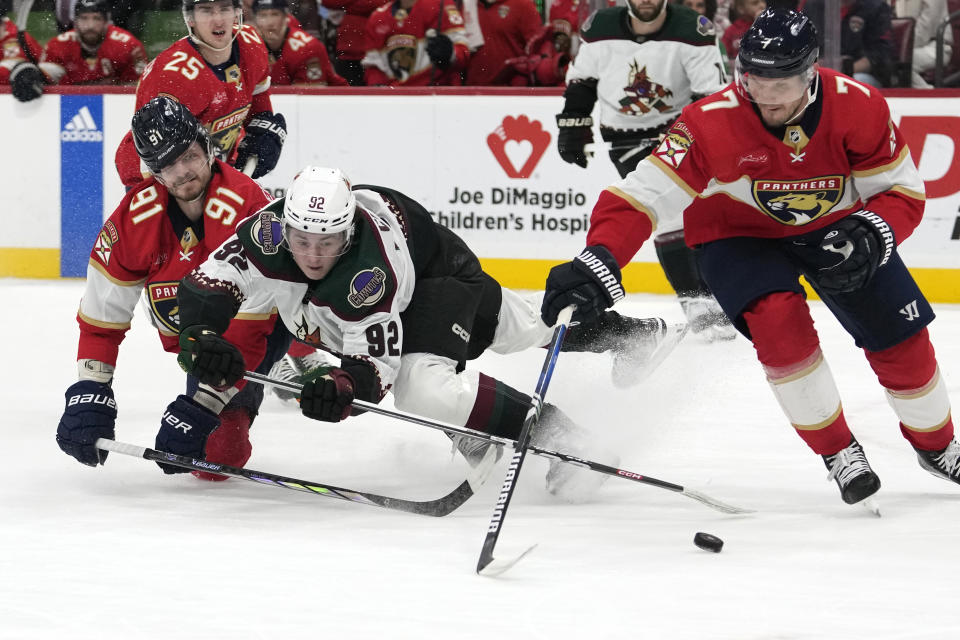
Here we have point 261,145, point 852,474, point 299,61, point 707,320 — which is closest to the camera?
point 852,474

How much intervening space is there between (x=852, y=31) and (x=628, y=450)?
3.57 meters

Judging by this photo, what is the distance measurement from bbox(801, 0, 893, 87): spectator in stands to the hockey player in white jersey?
1247mm

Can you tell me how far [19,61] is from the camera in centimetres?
723

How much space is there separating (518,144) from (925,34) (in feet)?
6.63

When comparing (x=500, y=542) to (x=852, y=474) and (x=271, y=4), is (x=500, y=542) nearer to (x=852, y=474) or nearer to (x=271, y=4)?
(x=852, y=474)

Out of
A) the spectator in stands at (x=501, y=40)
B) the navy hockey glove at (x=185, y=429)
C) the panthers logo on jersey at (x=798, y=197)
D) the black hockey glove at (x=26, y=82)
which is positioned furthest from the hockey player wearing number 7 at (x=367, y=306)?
the black hockey glove at (x=26, y=82)

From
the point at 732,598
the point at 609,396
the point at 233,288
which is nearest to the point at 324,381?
the point at 233,288

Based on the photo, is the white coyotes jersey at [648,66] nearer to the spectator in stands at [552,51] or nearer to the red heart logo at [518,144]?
the red heart logo at [518,144]

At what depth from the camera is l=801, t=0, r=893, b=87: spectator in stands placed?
627 centimetres

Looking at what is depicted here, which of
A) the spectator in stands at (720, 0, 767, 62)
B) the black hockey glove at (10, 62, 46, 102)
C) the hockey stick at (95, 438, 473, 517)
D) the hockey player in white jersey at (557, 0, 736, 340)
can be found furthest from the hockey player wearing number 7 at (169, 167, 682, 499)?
the black hockey glove at (10, 62, 46, 102)

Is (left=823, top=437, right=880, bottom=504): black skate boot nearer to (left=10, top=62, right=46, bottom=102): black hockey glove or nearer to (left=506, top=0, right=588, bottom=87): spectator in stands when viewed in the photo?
(left=506, top=0, right=588, bottom=87): spectator in stands

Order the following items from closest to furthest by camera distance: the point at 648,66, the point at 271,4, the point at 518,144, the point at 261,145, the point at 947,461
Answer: the point at 947,461, the point at 261,145, the point at 648,66, the point at 518,144, the point at 271,4

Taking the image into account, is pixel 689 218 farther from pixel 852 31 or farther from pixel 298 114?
pixel 298 114

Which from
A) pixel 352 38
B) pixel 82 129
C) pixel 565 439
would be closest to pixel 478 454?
pixel 565 439
